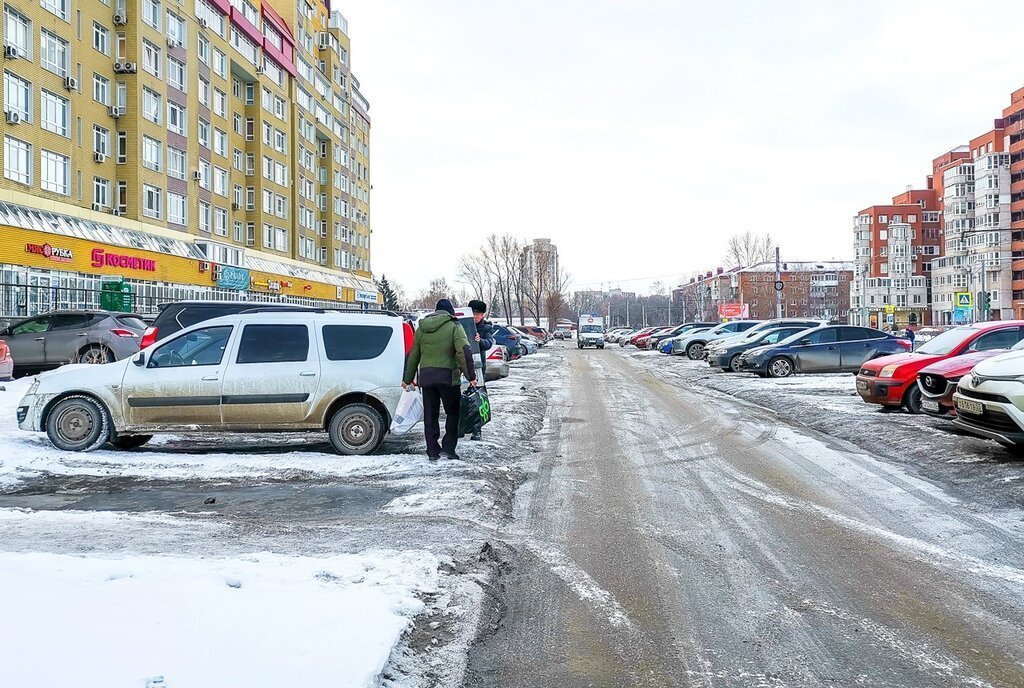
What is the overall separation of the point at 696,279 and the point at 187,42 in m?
146

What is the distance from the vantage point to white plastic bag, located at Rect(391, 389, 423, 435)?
33.2 ft

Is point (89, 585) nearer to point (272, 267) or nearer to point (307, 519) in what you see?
point (307, 519)

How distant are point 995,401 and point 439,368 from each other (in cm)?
591

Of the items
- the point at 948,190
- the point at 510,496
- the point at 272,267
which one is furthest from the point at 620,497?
the point at 948,190

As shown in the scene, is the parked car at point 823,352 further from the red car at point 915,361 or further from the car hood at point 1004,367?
the car hood at point 1004,367

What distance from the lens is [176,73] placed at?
4675 centimetres

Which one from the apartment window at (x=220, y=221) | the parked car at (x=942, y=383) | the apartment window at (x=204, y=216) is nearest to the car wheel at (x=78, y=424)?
the parked car at (x=942, y=383)

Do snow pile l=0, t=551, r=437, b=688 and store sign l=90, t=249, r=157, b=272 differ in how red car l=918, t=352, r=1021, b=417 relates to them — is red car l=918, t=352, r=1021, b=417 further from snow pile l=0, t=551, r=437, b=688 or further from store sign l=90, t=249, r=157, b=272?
store sign l=90, t=249, r=157, b=272

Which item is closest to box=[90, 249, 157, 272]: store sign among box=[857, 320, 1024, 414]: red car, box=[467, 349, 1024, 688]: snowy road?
box=[857, 320, 1024, 414]: red car

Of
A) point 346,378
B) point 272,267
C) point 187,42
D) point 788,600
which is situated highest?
point 187,42

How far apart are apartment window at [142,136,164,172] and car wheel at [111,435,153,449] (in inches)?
1416

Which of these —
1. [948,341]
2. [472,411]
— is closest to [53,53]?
[472,411]

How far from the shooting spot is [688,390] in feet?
71.6

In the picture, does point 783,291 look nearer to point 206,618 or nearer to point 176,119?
point 176,119
